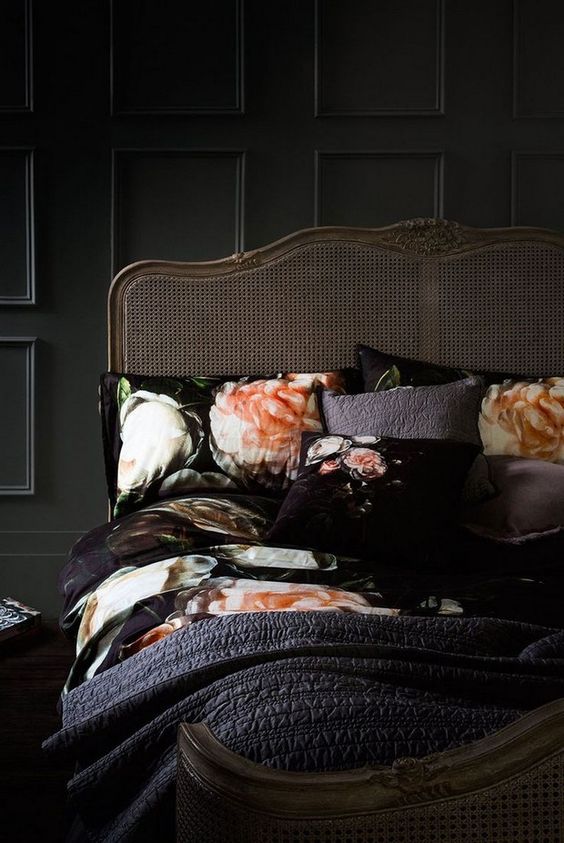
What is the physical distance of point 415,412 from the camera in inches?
86.8

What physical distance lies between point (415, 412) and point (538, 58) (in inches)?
59.9

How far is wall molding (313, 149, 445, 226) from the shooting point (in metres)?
2.95

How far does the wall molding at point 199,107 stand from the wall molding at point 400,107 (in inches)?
10.0

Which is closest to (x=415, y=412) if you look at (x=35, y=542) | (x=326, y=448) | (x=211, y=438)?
(x=326, y=448)

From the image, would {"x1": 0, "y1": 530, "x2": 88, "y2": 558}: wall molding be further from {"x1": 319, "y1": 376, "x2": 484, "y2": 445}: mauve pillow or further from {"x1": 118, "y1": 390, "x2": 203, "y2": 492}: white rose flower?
{"x1": 319, "y1": 376, "x2": 484, "y2": 445}: mauve pillow

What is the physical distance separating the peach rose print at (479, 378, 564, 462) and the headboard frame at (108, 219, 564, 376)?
1.08 ft

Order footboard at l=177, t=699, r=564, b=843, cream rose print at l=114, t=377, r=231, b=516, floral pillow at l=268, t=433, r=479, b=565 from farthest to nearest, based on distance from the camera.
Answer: cream rose print at l=114, t=377, r=231, b=516
floral pillow at l=268, t=433, r=479, b=565
footboard at l=177, t=699, r=564, b=843

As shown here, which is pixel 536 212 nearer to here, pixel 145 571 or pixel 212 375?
pixel 212 375

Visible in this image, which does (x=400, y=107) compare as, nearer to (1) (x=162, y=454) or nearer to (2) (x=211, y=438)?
(2) (x=211, y=438)

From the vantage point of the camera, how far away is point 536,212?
296cm

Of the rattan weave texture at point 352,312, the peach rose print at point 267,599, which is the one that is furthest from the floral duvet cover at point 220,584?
the rattan weave texture at point 352,312

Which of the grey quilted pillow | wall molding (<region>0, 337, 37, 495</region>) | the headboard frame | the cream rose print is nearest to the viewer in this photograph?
the grey quilted pillow

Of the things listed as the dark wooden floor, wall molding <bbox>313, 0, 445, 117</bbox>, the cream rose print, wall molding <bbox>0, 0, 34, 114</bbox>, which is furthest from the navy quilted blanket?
wall molding <bbox>0, 0, 34, 114</bbox>

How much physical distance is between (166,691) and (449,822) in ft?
1.26
